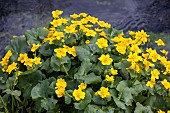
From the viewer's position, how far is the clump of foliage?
1.88m

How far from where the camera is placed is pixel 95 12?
3.95m

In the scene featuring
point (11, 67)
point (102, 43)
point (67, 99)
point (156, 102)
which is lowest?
point (156, 102)

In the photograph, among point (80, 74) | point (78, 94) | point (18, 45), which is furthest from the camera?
point (18, 45)

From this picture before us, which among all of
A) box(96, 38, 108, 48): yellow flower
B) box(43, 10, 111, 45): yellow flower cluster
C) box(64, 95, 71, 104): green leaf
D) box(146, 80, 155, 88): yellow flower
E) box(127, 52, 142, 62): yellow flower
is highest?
box(43, 10, 111, 45): yellow flower cluster

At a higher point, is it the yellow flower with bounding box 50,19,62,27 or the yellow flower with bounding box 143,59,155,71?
the yellow flower with bounding box 50,19,62,27

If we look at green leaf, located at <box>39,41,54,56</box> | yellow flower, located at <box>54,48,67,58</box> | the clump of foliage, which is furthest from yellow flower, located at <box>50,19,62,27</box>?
yellow flower, located at <box>54,48,67,58</box>

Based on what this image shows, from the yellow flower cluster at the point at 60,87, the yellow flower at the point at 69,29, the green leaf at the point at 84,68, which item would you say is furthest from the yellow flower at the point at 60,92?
the yellow flower at the point at 69,29

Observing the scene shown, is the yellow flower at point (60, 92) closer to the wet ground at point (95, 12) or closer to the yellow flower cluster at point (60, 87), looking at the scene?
the yellow flower cluster at point (60, 87)

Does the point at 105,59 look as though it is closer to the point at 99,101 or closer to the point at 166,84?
the point at 99,101

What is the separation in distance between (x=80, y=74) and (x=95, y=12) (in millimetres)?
2105

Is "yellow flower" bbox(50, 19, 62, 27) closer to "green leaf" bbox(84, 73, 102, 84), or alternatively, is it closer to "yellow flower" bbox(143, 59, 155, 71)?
"green leaf" bbox(84, 73, 102, 84)

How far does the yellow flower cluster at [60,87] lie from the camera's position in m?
1.82

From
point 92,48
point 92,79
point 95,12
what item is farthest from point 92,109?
point 95,12

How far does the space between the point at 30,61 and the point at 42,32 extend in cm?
29
